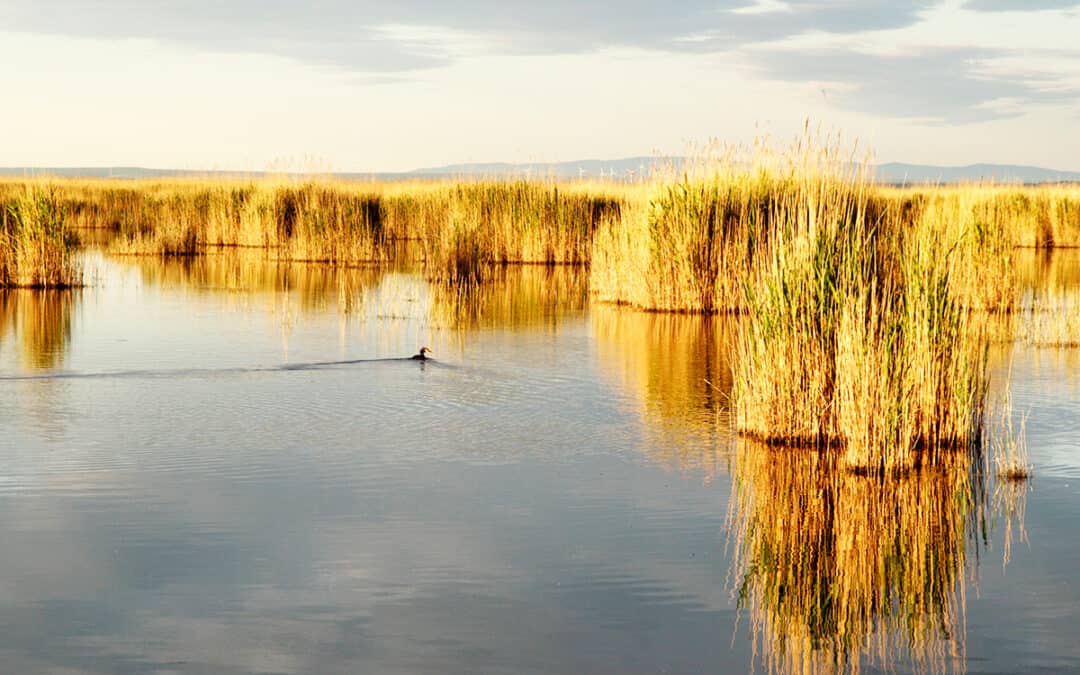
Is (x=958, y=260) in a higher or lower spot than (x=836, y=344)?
higher

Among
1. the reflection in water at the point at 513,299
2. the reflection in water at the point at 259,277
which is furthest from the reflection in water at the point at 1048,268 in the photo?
the reflection in water at the point at 259,277

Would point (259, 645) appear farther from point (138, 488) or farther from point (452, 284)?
point (452, 284)

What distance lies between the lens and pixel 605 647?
4.77 m

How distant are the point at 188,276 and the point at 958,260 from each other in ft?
50.8

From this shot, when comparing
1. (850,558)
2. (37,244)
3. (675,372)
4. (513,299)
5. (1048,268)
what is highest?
(37,244)

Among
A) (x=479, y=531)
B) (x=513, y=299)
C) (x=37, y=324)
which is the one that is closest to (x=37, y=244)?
(x=37, y=324)

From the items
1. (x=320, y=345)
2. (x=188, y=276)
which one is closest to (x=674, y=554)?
(x=320, y=345)

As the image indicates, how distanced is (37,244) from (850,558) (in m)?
15.4

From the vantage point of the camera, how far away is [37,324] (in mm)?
14477

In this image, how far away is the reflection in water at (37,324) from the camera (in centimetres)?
1210

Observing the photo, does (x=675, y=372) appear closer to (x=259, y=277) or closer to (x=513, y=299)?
(x=513, y=299)

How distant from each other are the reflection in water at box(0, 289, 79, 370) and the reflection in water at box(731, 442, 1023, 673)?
712 centimetres

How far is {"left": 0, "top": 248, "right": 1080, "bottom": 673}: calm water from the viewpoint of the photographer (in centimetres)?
481

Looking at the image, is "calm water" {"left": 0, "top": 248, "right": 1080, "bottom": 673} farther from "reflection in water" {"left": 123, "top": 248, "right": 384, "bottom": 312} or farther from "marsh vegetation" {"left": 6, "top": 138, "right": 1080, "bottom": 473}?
"reflection in water" {"left": 123, "top": 248, "right": 384, "bottom": 312}
